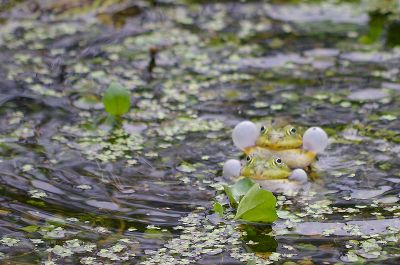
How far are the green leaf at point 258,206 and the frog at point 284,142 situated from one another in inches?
28.2

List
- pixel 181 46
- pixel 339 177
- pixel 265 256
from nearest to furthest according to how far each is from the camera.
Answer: pixel 265 256
pixel 339 177
pixel 181 46

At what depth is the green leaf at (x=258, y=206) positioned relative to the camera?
390cm

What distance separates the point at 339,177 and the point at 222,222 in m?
0.91

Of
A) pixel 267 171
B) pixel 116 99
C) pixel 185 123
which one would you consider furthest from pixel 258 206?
pixel 116 99

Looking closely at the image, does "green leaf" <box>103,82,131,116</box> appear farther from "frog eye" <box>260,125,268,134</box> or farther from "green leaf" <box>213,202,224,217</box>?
"green leaf" <box>213,202,224,217</box>

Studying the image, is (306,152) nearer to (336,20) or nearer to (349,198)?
(349,198)

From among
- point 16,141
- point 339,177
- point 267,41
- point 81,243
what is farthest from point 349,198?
Answer: point 267,41

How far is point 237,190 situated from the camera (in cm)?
416

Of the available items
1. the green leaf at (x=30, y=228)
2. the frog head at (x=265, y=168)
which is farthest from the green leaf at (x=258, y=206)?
the green leaf at (x=30, y=228)

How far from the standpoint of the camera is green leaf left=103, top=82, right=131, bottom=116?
206 inches

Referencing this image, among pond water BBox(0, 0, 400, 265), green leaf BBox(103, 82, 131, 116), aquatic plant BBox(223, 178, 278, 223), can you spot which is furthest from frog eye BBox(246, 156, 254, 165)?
green leaf BBox(103, 82, 131, 116)

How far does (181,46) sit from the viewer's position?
6680mm

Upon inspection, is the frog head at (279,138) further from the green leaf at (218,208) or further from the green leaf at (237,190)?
the green leaf at (218,208)

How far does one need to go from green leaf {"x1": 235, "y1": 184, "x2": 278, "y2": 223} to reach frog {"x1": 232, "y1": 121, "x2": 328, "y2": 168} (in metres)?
0.72
